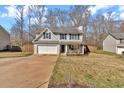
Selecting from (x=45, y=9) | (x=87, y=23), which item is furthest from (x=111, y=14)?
(x=45, y=9)

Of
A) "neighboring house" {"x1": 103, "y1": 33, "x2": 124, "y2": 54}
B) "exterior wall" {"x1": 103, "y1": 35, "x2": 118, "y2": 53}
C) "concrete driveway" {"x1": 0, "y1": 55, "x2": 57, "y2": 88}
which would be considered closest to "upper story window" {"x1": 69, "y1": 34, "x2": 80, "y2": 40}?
"neighboring house" {"x1": 103, "y1": 33, "x2": 124, "y2": 54}

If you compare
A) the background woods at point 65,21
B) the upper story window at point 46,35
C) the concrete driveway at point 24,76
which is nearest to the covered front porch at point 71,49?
the upper story window at point 46,35

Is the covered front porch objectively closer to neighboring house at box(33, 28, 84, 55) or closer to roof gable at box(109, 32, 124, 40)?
neighboring house at box(33, 28, 84, 55)

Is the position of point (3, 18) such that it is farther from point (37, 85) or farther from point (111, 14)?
point (37, 85)

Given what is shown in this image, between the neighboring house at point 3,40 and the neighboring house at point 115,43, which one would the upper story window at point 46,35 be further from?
the neighboring house at point 115,43

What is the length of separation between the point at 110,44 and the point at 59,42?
1287 cm

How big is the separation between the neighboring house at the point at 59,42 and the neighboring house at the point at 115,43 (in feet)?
25.5

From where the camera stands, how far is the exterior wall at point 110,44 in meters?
35.7

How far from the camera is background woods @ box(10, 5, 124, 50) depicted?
38.1 metres

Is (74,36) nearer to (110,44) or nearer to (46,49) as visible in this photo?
(46,49)

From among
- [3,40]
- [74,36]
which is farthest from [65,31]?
[3,40]

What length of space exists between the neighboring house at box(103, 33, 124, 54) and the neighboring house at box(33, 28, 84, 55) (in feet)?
25.5

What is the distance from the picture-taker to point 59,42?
29188 mm

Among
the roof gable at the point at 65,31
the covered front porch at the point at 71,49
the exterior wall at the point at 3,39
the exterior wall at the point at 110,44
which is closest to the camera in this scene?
the covered front porch at the point at 71,49
